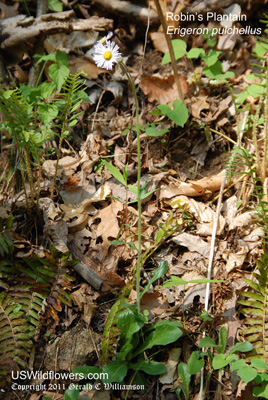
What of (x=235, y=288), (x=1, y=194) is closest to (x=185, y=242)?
(x=235, y=288)

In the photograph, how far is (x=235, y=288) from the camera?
221 centimetres

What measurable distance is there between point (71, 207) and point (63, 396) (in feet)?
3.95

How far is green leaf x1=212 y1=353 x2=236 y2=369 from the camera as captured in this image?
182 centimetres

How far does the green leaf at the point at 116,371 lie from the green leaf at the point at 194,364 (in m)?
0.34

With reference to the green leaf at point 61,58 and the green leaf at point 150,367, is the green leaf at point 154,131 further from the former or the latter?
the green leaf at point 150,367

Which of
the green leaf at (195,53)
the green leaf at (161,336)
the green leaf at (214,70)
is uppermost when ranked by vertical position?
the green leaf at (195,53)

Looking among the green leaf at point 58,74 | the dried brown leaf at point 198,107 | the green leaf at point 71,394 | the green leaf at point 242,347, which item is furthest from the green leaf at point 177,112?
→ the green leaf at point 71,394

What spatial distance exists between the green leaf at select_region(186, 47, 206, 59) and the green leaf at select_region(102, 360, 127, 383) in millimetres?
2458

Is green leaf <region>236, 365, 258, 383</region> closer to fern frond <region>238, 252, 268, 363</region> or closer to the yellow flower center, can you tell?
fern frond <region>238, 252, 268, 363</region>

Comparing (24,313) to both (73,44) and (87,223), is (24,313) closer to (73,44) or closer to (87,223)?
(87,223)

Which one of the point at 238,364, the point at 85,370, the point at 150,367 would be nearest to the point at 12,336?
the point at 85,370

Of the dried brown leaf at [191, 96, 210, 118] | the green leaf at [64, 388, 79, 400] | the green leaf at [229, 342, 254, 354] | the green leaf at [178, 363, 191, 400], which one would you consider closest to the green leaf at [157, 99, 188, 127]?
the dried brown leaf at [191, 96, 210, 118]

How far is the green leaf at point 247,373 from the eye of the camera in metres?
1.70

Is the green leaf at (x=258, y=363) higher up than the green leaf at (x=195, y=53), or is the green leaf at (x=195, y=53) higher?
the green leaf at (x=195, y=53)
